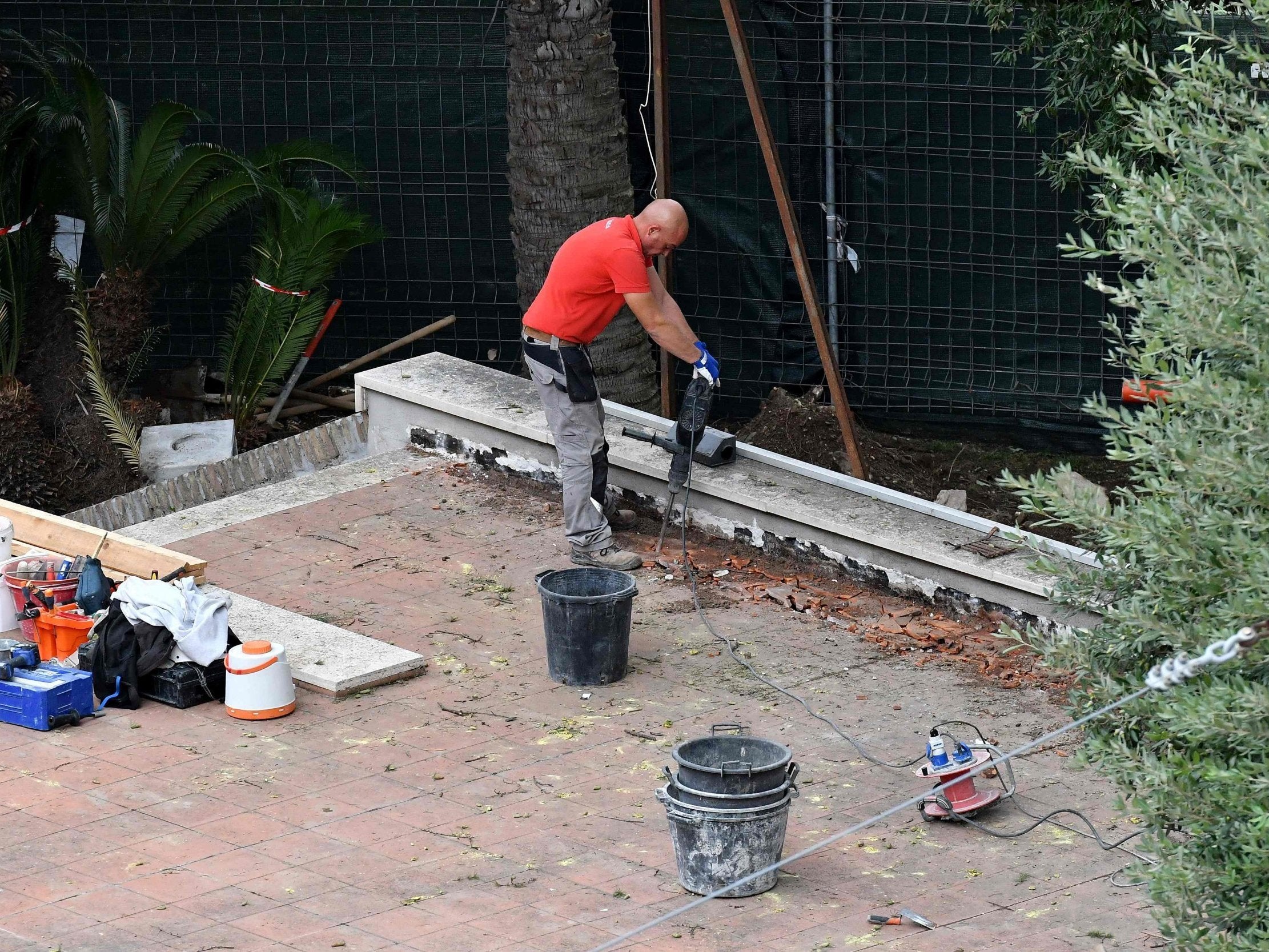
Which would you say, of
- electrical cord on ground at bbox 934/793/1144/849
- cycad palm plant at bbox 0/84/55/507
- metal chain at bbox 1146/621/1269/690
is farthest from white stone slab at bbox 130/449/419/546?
metal chain at bbox 1146/621/1269/690

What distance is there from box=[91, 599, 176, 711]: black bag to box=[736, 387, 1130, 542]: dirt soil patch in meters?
4.39

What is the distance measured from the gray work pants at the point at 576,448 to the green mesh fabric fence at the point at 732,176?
9.98ft

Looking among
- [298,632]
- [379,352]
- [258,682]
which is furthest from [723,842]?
[379,352]

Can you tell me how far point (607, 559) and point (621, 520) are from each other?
59cm

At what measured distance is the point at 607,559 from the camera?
9242mm

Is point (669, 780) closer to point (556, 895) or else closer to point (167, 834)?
point (556, 895)

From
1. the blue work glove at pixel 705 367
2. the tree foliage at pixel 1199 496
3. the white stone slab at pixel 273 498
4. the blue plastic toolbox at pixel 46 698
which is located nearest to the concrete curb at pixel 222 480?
the white stone slab at pixel 273 498

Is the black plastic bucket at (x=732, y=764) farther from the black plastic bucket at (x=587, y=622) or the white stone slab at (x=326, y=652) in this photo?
the white stone slab at (x=326, y=652)

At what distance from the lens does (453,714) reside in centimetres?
770

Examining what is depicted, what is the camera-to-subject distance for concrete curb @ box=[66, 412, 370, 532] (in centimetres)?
1086

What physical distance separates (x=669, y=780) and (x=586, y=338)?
3308 mm

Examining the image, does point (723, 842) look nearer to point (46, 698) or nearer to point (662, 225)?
point (46, 698)

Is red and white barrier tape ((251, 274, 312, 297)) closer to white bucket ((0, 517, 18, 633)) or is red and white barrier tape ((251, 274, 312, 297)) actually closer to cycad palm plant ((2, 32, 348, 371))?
cycad palm plant ((2, 32, 348, 371))

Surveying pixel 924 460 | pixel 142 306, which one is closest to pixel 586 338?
pixel 924 460
